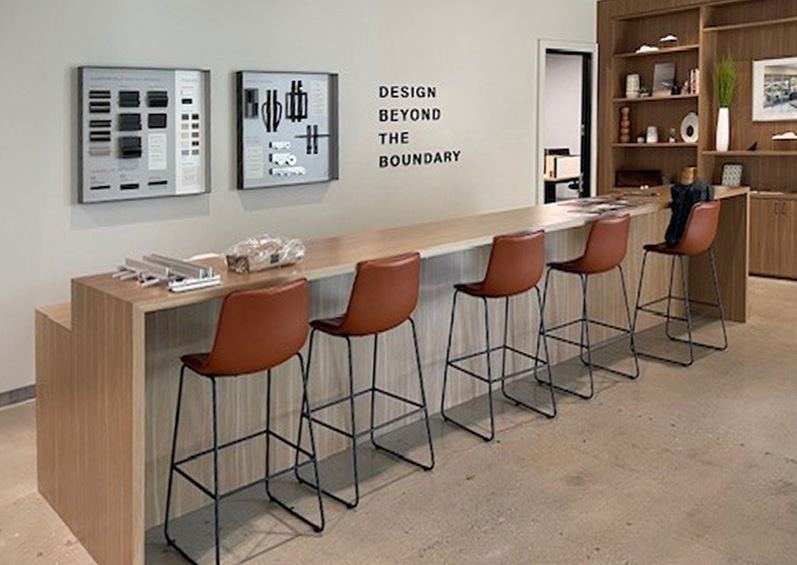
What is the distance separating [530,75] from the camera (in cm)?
745

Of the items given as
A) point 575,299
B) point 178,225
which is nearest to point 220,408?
point 178,225

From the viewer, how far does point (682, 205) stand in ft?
16.6

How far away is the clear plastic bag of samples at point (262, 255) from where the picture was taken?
116 inches

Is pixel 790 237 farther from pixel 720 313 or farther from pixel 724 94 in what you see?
pixel 720 313

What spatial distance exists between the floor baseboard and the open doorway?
16.8 ft

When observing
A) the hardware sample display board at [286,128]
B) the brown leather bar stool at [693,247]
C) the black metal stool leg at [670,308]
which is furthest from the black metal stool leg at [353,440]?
the black metal stool leg at [670,308]

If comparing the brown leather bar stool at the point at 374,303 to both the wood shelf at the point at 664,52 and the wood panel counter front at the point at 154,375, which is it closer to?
the wood panel counter front at the point at 154,375

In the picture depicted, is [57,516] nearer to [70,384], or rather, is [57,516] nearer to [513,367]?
[70,384]

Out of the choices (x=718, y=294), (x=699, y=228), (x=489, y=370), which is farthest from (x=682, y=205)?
(x=489, y=370)

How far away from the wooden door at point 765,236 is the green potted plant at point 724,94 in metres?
0.65

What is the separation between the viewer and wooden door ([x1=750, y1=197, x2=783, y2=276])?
24.1ft

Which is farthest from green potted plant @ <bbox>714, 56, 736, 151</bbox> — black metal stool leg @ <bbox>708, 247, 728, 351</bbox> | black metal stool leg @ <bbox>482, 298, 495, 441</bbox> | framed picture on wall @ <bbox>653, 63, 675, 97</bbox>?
black metal stool leg @ <bbox>482, 298, 495, 441</bbox>

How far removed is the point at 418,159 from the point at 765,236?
3.30 meters

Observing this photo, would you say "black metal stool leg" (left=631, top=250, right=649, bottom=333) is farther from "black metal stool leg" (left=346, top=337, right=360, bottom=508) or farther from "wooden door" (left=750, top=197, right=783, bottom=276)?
"black metal stool leg" (left=346, top=337, right=360, bottom=508)
